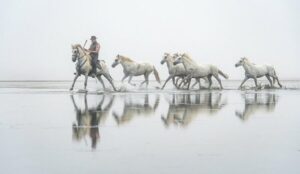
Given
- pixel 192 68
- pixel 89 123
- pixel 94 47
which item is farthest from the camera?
pixel 192 68

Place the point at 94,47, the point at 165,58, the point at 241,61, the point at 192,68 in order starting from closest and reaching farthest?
the point at 94,47, the point at 192,68, the point at 241,61, the point at 165,58

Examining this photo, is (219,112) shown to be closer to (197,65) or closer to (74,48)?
(74,48)

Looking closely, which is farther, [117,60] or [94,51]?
[117,60]

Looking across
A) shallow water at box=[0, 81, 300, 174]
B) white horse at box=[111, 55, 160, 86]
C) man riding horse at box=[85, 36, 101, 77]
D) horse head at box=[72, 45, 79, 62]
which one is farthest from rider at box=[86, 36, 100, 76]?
shallow water at box=[0, 81, 300, 174]

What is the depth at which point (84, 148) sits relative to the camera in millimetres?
8039

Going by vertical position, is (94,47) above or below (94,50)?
above

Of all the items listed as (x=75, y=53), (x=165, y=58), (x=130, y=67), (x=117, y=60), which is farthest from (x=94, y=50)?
(x=165, y=58)

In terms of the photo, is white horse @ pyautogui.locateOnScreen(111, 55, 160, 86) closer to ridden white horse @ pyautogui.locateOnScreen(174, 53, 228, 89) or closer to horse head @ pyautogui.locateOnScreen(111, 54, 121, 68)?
horse head @ pyautogui.locateOnScreen(111, 54, 121, 68)

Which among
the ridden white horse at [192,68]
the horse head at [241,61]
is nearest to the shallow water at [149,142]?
the ridden white horse at [192,68]

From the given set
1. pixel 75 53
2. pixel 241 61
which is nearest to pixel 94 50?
pixel 75 53

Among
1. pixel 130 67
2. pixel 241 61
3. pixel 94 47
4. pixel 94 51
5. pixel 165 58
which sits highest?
pixel 94 47

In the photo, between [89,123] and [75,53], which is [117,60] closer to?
[75,53]

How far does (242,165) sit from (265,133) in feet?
10.1

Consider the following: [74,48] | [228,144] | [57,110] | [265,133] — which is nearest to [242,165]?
[228,144]
